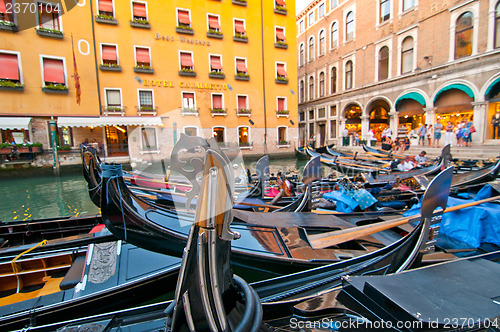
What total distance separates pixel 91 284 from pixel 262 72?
1204 centimetres

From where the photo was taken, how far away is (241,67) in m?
11.5

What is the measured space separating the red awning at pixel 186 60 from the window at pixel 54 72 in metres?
4.41

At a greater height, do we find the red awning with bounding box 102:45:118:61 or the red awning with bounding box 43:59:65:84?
the red awning with bounding box 102:45:118:61

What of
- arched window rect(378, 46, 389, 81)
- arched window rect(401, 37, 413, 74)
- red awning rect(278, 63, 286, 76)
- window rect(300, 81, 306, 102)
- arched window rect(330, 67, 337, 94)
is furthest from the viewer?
window rect(300, 81, 306, 102)

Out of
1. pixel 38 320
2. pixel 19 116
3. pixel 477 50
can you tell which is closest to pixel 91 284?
pixel 38 320

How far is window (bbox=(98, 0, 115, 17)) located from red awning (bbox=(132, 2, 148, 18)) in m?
0.83

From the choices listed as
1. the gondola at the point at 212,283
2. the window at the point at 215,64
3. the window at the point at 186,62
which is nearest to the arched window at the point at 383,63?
the window at the point at 215,64

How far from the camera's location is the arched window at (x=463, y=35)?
8.16 m

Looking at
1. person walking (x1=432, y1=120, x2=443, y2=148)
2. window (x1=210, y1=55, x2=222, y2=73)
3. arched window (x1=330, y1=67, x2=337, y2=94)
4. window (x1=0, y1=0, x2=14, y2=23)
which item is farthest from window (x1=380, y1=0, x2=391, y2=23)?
window (x1=0, y1=0, x2=14, y2=23)

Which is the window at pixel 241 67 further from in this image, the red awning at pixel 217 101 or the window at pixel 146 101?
the window at pixel 146 101

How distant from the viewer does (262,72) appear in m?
12.0

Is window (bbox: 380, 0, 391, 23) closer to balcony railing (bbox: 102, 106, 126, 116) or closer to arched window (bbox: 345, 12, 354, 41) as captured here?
arched window (bbox: 345, 12, 354, 41)

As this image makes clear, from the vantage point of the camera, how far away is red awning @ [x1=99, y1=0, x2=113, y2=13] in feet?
30.3

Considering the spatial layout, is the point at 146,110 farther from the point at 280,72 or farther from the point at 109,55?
the point at 280,72
